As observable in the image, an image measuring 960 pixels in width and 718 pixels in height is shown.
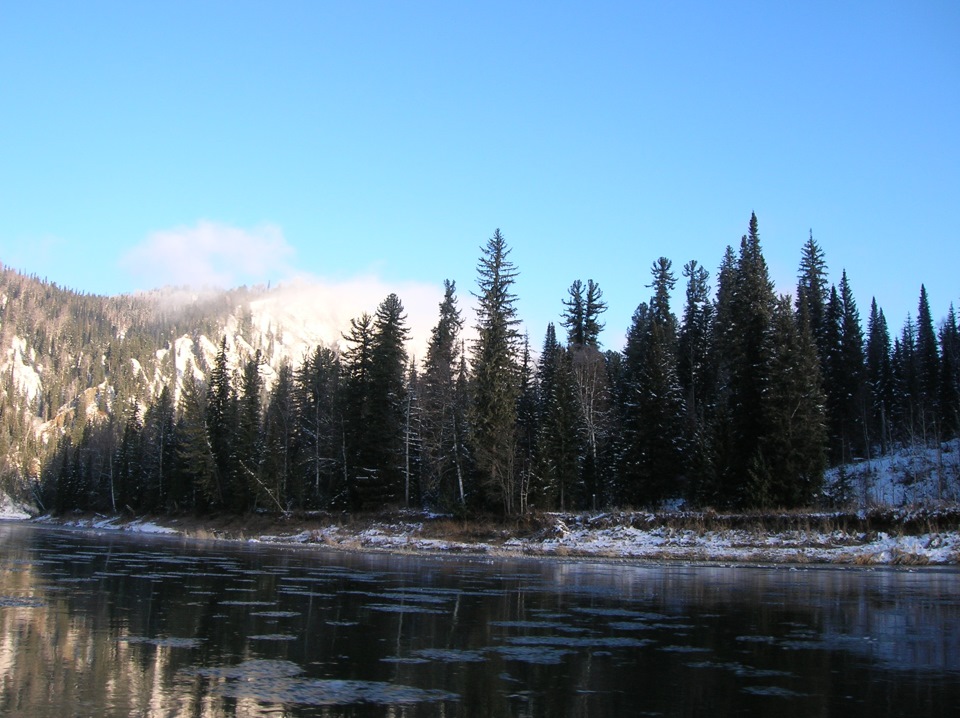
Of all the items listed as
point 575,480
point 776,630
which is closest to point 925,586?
point 776,630

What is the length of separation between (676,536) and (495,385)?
17938 millimetres

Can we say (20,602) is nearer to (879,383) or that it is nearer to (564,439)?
(564,439)

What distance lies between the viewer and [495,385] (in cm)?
5584

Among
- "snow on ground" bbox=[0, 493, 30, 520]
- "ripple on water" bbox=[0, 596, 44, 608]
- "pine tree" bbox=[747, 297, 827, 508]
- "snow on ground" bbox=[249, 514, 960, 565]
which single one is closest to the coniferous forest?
"pine tree" bbox=[747, 297, 827, 508]

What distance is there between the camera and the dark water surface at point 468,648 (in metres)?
8.70

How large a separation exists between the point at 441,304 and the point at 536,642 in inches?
2528

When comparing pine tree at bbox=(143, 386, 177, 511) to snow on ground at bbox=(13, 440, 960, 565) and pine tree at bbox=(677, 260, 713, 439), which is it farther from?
pine tree at bbox=(677, 260, 713, 439)

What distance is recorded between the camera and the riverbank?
35.6 metres

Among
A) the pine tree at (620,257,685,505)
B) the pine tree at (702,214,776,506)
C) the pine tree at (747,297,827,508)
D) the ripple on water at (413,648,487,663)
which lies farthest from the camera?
the pine tree at (620,257,685,505)

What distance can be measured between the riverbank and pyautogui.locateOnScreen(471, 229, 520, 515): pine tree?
134 inches

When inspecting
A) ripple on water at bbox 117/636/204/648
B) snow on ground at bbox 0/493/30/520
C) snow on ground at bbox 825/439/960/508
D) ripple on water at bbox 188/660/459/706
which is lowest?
snow on ground at bbox 0/493/30/520

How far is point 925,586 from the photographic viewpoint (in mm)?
23641

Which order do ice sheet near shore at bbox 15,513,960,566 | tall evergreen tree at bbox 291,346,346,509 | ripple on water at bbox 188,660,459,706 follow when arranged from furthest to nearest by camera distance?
tall evergreen tree at bbox 291,346,346,509 < ice sheet near shore at bbox 15,513,960,566 < ripple on water at bbox 188,660,459,706

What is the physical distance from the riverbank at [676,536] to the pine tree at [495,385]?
3.41m
